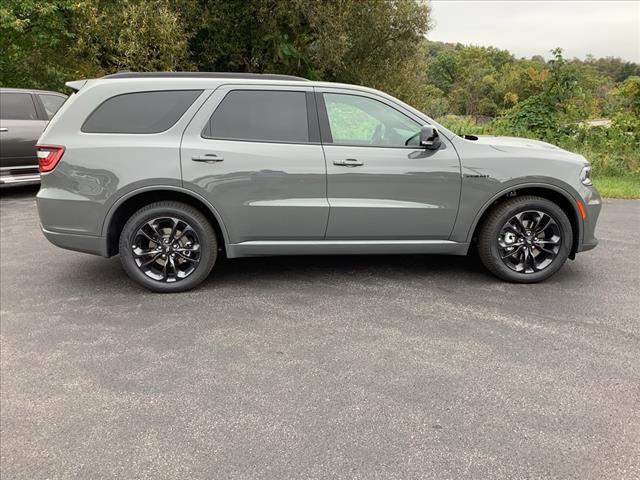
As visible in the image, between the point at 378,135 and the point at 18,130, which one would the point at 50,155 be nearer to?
the point at 378,135

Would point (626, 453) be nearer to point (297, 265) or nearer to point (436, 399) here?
point (436, 399)

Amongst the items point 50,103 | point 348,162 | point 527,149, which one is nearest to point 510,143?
point 527,149

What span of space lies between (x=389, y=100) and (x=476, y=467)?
319 cm

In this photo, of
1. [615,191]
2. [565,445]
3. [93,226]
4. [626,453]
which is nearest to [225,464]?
[565,445]

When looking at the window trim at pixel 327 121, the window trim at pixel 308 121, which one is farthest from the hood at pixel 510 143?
the window trim at pixel 308 121

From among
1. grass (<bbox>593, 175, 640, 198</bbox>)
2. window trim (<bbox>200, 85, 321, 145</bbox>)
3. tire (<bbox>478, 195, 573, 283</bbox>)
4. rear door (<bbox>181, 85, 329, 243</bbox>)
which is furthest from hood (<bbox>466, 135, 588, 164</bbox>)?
grass (<bbox>593, 175, 640, 198</bbox>)

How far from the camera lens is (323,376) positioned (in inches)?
126

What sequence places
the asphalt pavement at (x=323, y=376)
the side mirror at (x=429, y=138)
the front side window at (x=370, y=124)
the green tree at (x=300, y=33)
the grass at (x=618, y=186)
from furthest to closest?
the green tree at (x=300, y=33) → the grass at (x=618, y=186) → the front side window at (x=370, y=124) → the side mirror at (x=429, y=138) → the asphalt pavement at (x=323, y=376)

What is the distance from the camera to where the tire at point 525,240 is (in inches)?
183

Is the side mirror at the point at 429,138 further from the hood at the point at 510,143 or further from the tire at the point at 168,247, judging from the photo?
the tire at the point at 168,247

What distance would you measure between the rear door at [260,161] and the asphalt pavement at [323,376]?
0.66 meters

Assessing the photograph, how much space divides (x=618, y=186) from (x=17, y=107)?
11093 millimetres

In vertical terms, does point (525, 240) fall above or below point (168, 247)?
above

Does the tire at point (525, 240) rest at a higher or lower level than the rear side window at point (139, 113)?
lower
